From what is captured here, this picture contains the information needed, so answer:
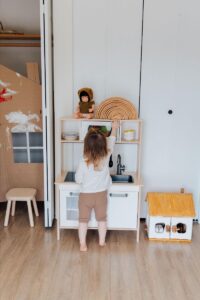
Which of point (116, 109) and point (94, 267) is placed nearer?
point (94, 267)

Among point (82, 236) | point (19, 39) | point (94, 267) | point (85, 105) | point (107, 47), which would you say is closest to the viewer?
point (94, 267)

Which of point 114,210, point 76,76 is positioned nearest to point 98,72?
point 76,76

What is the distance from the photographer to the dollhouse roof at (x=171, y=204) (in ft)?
9.16

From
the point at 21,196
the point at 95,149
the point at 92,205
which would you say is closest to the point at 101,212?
the point at 92,205

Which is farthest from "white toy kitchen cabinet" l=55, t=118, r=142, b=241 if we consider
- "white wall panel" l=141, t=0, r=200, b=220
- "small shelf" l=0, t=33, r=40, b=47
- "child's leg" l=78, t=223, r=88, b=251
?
"small shelf" l=0, t=33, r=40, b=47

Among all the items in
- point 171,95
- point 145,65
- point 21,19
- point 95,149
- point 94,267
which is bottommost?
point 94,267

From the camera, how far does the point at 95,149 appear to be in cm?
246

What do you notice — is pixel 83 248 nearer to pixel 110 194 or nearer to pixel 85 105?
pixel 110 194

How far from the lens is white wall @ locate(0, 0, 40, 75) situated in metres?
3.38

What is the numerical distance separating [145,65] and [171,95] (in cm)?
40

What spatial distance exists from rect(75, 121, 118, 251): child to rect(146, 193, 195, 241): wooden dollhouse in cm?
49

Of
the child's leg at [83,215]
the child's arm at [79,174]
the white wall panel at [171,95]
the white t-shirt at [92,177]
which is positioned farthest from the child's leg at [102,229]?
the white wall panel at [171,95]

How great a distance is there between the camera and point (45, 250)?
2602 millimetres

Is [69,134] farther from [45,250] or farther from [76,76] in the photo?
[45,250]
